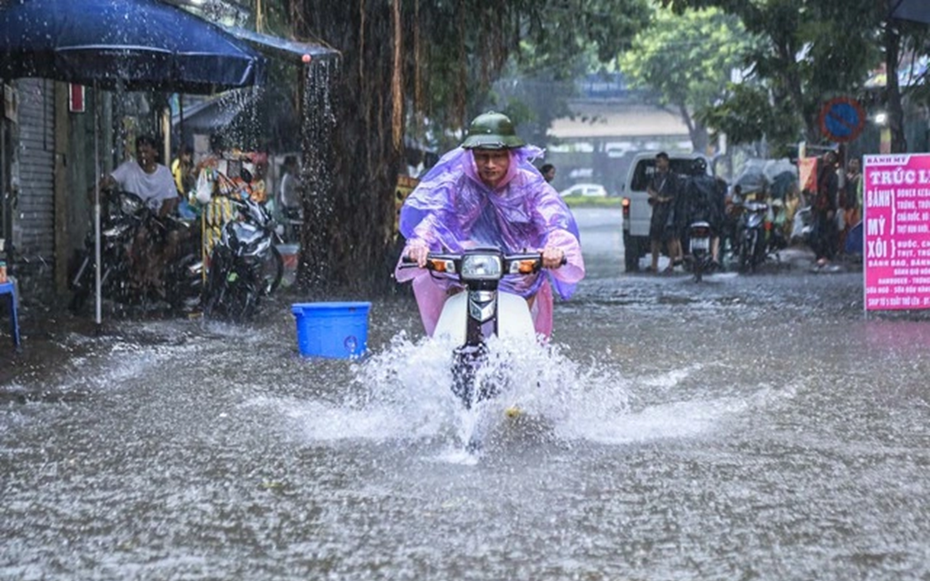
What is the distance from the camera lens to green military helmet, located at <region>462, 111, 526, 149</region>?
688 centimetres

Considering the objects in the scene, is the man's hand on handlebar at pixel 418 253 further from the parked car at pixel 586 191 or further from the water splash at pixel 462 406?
the parked car at pixel 586 191

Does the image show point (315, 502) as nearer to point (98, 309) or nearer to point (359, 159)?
point (98, 309)

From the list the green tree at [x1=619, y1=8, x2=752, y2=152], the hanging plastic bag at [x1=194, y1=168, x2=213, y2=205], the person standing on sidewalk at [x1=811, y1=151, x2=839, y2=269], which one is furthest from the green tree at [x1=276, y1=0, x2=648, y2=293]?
the green tree at [x1=619, y1=8, x2=752, y2=152]

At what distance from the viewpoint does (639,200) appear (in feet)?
78.6

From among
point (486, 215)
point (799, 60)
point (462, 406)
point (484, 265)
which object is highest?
point (799, 60)

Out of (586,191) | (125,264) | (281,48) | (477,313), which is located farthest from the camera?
(586,191)

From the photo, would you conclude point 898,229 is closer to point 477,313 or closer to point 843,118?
point 477,313

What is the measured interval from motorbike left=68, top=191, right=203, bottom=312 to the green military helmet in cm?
720

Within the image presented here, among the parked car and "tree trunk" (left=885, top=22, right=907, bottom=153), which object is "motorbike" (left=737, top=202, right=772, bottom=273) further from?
the parked car

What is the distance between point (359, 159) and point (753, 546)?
11.5 metres

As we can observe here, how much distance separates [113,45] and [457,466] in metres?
6.01

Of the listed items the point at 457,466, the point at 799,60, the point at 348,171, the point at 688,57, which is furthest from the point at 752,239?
the point at 688,57

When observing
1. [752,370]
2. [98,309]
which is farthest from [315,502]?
[98,309]

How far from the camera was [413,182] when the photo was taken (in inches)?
650
